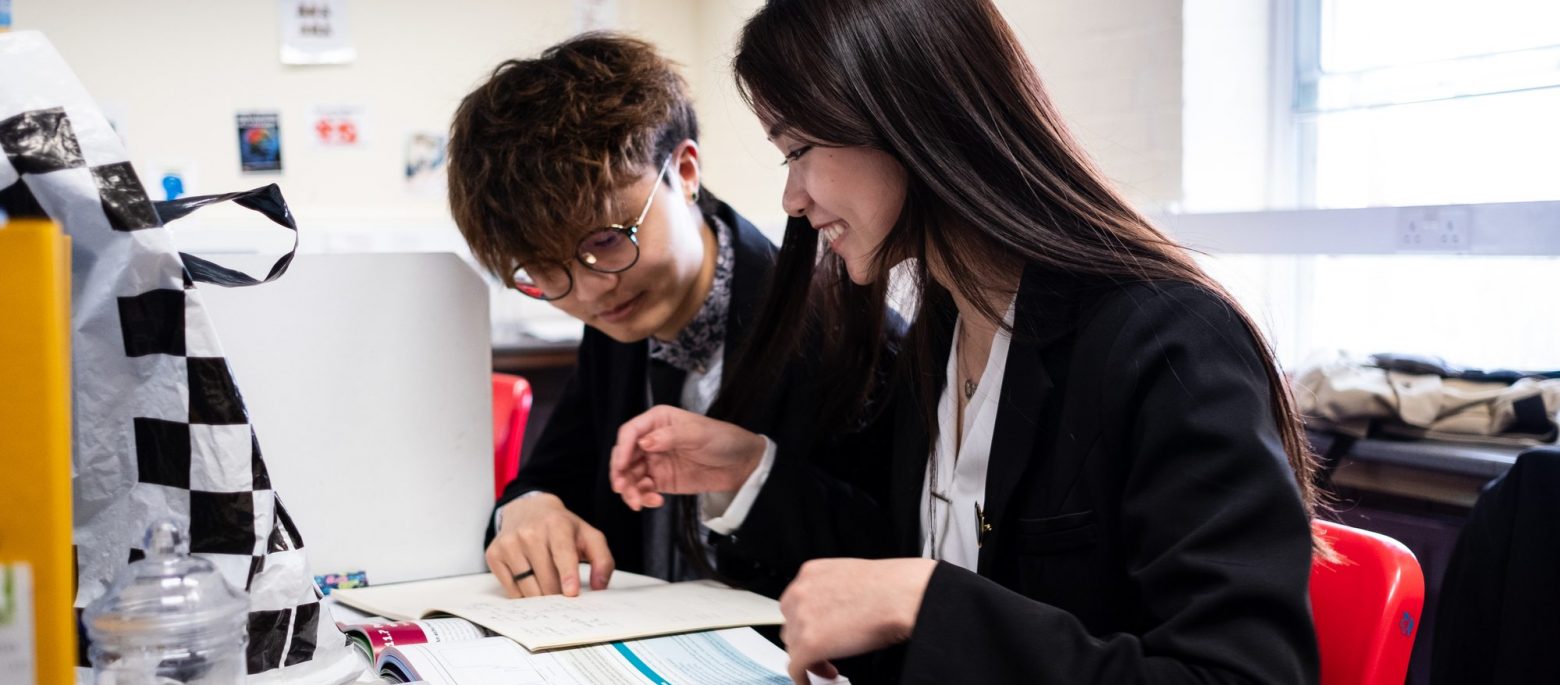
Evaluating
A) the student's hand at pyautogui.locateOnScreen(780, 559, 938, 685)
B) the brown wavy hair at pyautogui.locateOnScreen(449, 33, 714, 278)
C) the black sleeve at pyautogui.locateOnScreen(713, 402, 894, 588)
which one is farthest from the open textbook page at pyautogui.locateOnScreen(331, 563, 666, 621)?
the student's hand at pyautogui.locateOnScreen(780, 559, 938, 685)

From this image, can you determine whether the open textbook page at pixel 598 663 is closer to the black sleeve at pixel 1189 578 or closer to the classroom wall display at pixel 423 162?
the black sleeve at pixel 1189 578

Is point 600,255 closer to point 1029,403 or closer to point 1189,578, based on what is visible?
point 1029,403

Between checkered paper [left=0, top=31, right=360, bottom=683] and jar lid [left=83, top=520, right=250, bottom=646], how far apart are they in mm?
66

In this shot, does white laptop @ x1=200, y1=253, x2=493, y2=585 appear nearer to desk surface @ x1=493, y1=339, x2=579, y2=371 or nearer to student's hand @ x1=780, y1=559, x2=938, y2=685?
student's hand @ x1=780, y1=559, x2=938, y2=685

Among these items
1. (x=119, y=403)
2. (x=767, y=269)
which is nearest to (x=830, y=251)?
(x=767, y=269)

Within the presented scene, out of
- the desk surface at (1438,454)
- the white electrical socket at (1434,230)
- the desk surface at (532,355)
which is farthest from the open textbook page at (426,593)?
the desk surface at (532,355)

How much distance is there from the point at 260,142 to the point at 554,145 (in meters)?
2.31

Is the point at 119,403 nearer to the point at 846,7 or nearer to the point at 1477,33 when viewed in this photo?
the point at 846,7

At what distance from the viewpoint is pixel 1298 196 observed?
95.3 inches

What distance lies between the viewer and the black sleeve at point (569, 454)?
153 centimetres

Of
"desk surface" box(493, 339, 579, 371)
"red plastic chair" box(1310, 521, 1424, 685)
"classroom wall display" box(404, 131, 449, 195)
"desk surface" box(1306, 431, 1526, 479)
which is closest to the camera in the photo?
"red plastic chair" box(1310, 521, 1424, 685)

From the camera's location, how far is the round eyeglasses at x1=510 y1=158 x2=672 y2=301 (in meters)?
1.29

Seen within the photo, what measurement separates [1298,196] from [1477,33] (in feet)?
1.44

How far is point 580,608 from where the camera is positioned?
107 cm
